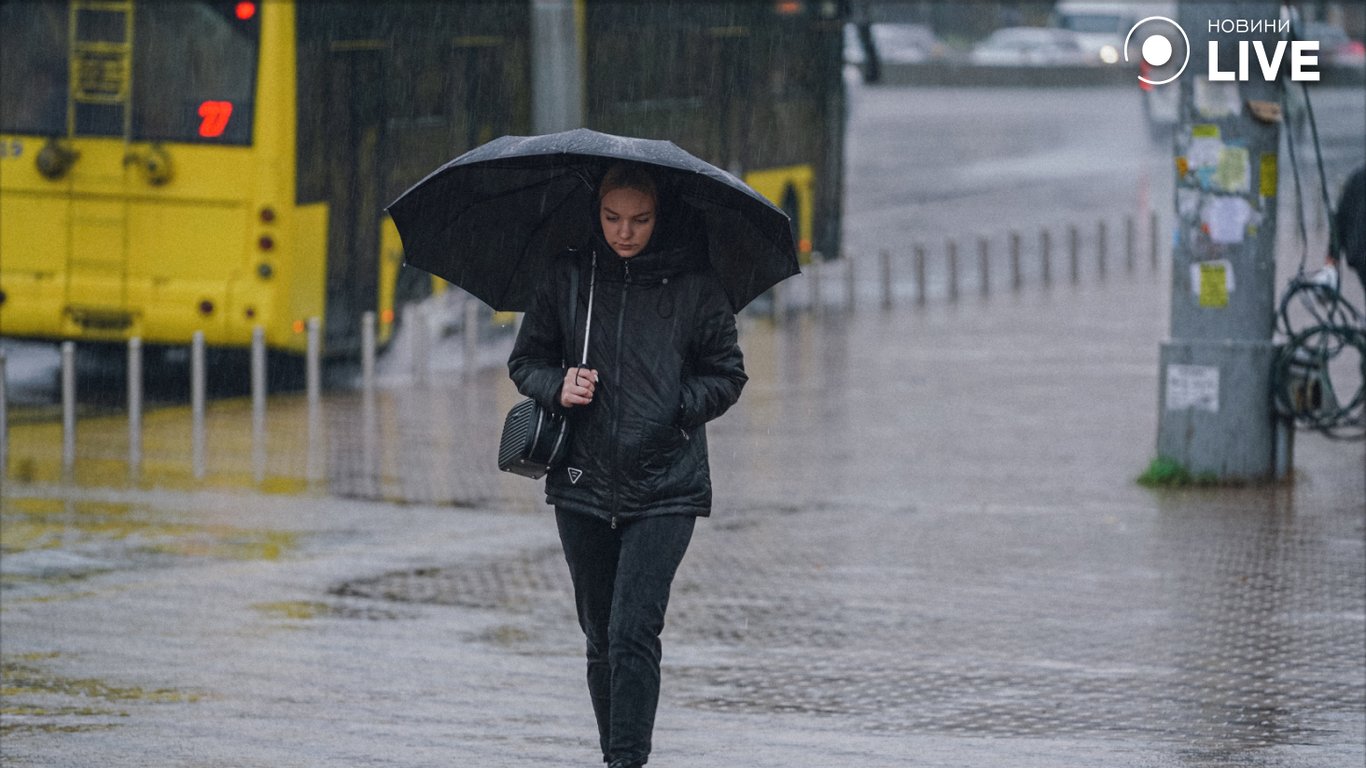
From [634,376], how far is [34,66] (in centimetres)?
1152

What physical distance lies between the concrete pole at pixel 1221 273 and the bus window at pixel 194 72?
6692 mm

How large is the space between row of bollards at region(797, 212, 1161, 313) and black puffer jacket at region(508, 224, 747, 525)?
16.5 metres

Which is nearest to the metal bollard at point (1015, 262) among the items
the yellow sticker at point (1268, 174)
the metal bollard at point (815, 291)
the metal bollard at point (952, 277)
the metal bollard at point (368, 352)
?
the metal bollard at point (952, 277)

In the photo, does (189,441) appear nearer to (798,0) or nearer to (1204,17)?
(1204,17)

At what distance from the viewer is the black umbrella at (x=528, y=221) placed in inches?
244

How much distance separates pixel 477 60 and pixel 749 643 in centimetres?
1121

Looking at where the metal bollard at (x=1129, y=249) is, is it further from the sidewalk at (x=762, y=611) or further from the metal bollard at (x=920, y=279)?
the sidewalk at (x=762, y=611)

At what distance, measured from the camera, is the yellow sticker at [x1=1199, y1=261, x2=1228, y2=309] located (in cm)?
1259

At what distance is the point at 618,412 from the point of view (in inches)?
239

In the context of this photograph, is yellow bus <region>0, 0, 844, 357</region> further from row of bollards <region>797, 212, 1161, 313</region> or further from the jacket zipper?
the jacket zipper

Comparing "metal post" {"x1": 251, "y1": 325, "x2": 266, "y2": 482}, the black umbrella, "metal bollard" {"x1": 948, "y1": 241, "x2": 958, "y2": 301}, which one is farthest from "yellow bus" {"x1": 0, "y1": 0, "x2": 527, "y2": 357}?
the black umbrella

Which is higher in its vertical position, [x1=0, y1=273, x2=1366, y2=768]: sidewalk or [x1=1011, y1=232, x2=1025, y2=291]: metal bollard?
[x1=1011, y1=232, x2=1025, y2=291]: metal bollard

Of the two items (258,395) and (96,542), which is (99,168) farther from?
(96,542)

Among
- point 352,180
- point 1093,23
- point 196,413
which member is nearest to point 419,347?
point 352,180
